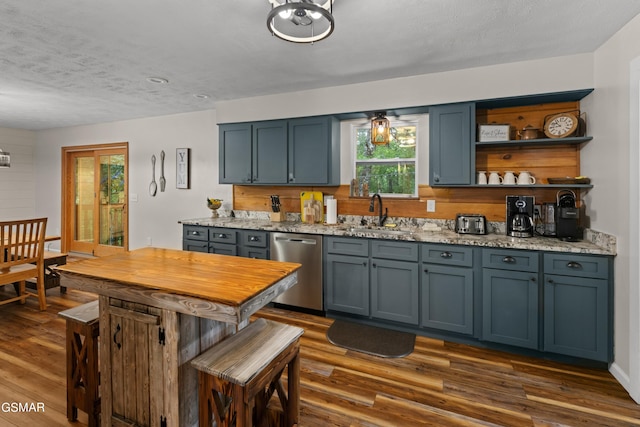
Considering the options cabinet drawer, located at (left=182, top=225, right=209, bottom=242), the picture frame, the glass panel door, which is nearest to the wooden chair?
cabinet drawer, located at (left=182, top=225, right=209, bottom=242)

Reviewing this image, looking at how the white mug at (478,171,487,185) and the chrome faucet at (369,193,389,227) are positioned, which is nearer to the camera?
the white mug at (478,171,487,185)

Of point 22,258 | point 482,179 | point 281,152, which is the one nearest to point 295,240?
point 281,152

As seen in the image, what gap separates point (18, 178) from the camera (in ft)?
20.7

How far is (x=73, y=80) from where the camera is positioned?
139 inches

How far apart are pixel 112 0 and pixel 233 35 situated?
0.78 meters

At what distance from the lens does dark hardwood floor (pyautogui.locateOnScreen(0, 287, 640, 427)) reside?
6.38 ft

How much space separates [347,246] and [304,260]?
20.1 inches

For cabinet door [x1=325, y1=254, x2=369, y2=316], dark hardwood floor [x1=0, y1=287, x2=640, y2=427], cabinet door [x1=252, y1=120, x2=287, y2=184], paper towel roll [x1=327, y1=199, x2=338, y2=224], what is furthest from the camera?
cabinet door [x1=252, y1=120, x2=287, y2=184]

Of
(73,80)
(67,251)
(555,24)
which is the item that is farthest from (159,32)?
(67,251)

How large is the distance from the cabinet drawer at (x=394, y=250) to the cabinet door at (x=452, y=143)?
74 cm

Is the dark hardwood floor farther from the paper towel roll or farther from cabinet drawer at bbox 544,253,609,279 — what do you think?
the paper towel roll

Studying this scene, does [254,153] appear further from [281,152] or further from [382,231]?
[382,231]

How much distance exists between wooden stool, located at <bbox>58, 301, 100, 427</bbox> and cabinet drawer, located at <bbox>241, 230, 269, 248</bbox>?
1850 millimetres

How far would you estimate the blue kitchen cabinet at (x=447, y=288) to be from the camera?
2791mm
